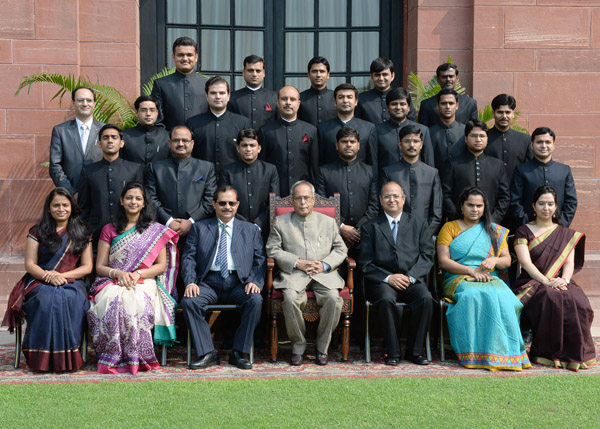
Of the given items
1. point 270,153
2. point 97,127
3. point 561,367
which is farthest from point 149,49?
point 561,367

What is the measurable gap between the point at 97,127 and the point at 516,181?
383 centimetres

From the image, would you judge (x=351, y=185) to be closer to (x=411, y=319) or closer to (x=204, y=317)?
(x=411, y=319)

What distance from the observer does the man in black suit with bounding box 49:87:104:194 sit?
6.89m

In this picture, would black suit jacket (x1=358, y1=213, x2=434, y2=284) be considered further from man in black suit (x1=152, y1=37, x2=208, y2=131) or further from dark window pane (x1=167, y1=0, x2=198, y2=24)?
dark window pane (x1=167, y1=0, x2=198, y2=24)

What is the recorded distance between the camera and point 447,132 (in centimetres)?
704

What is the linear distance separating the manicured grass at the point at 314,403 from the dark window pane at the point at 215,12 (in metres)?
5.48

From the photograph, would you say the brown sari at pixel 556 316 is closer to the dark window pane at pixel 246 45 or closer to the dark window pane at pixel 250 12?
the dark window pane at pixel 246 45

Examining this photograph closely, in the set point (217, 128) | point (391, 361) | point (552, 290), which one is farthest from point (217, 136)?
point (552, 290)

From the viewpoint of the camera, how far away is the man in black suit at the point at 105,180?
20.9 ft

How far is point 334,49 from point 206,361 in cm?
509

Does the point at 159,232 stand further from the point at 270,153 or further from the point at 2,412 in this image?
the point at 2,412

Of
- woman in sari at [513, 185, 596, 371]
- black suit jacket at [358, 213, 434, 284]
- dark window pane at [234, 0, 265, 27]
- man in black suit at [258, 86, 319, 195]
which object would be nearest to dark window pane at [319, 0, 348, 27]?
dark window pane at [234, 0, 265, 27]

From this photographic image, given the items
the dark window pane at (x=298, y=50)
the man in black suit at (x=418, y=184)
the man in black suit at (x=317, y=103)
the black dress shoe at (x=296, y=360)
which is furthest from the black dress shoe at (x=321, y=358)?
the dark window pane at (x=298, y=50)

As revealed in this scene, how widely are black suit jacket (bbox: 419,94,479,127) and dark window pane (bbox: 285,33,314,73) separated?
2460 mm
